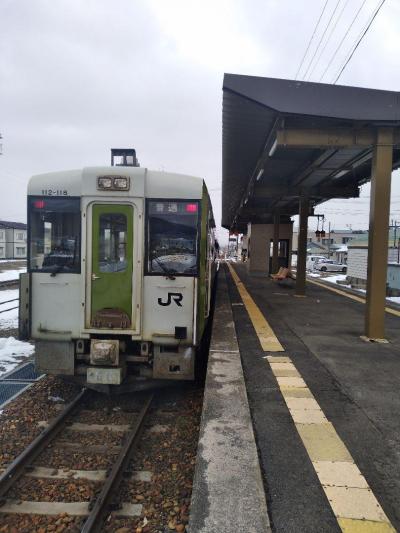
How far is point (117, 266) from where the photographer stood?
548cm

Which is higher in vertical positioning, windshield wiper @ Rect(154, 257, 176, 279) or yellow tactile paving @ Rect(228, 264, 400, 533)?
windshield wiper @ Rect(154, 257, 176, 279)

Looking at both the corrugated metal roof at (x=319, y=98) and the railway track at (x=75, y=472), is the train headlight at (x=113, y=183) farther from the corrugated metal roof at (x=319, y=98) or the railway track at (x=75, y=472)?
the railway track at (x=75, y=472)

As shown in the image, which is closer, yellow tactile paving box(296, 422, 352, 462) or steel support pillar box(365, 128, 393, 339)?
yellow tactile paving box(296, 422, 352, 462)

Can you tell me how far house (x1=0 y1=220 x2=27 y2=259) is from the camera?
53250mm

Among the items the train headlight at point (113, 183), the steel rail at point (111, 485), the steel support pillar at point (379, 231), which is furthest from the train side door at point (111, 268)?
the steel support pillar at point (379, 231)

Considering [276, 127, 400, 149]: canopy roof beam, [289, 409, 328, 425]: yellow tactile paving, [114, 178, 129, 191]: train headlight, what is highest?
[276, 127, 400, 149]: canopy roof beam

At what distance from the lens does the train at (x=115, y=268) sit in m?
5.41

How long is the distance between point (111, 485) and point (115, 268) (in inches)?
104

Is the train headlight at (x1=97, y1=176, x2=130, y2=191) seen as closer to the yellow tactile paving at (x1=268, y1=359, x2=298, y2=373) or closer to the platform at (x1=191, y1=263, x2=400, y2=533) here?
the platform at (x1=191, y1=263, x2=400, y2=533)

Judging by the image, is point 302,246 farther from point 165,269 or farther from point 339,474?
point 339,474

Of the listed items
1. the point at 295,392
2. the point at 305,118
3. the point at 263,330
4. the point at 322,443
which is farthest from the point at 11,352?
the point at 305,118

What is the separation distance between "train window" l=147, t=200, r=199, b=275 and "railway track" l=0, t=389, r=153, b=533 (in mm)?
1942

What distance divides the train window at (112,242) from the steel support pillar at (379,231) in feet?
15.5

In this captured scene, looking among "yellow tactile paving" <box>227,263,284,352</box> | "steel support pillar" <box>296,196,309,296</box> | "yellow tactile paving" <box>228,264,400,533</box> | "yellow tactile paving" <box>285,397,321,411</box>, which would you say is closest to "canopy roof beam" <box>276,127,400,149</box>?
"yellow tactile paving" <box>227,263,284,352</box>
